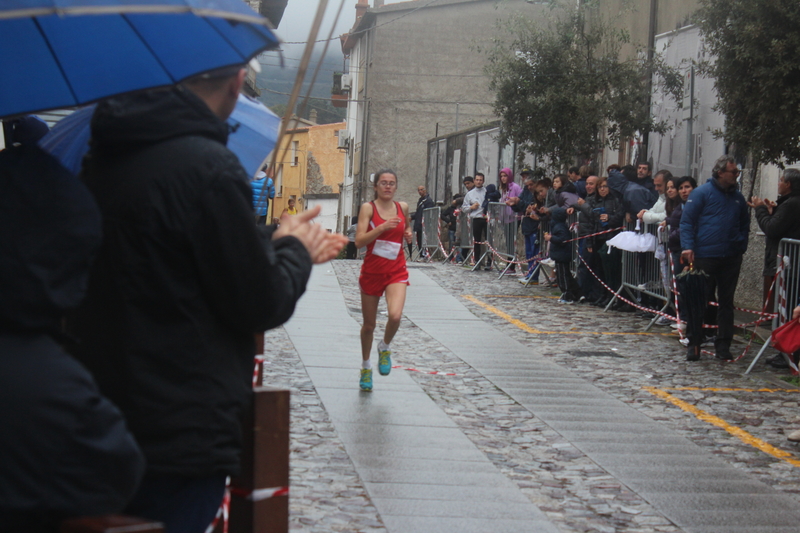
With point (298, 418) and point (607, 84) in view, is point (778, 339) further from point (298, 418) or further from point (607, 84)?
point (607, 84)

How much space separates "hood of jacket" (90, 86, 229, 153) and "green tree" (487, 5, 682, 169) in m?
15.9

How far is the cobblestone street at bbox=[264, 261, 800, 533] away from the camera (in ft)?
16.8

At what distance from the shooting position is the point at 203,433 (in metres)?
2.20

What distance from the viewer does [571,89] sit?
1825 centimetres

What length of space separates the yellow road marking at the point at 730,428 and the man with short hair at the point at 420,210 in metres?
18.4

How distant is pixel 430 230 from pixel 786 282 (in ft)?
56.9

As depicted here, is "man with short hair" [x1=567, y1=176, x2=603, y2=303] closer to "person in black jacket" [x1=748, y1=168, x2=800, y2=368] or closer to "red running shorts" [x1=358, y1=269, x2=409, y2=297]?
"person in black jacket" [x1=748, y1=168, x2=800, y2=368]

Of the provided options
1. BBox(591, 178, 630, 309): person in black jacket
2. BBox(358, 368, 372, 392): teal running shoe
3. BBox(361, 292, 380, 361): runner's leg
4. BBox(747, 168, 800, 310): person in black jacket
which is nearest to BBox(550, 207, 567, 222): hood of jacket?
BBox(591, 178, 630, 309): person in black jacket

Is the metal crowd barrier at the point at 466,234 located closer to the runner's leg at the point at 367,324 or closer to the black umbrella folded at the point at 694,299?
the black umbrella folded at the point at 694,299

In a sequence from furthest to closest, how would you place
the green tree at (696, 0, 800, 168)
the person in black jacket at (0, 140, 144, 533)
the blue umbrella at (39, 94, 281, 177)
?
the green tree at (696, 0, 800, 168), the blue umbrella at (39, 94, 281, 177), the person in black jacket at (0, 140, 144, 533)

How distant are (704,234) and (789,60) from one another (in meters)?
1.96

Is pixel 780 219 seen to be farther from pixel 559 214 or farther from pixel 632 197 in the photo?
pixel 559 214

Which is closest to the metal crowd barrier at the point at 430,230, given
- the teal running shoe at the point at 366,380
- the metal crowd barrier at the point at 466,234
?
the metal crowd barrier at the point at 466,234

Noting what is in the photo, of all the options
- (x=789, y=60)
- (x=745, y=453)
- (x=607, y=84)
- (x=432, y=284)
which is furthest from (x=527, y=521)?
(x=607, y=84)
